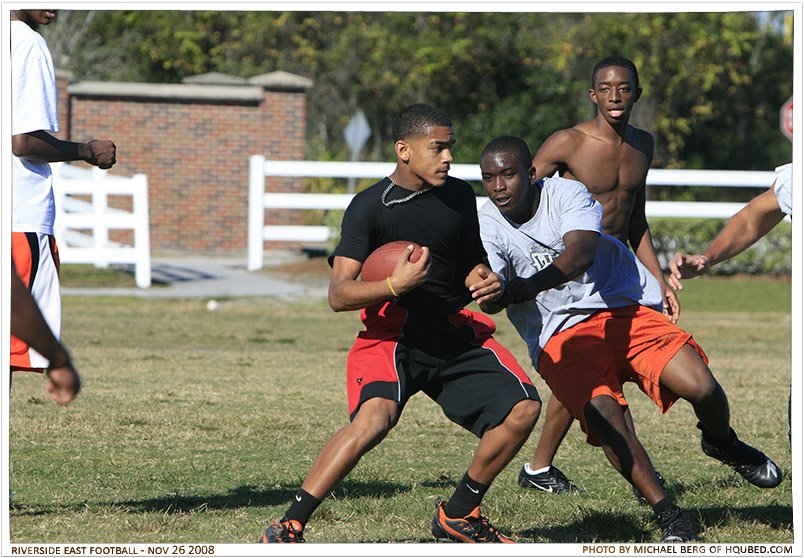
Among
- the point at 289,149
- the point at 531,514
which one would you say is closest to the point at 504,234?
the point at 531,514

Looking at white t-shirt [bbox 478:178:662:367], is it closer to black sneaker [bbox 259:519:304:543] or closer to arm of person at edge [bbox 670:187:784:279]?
arm of person at edge [bbox 670:187:784:279]

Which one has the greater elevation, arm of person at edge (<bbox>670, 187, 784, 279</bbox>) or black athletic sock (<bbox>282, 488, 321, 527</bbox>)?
arm of person at edge (<bbox>670, 187, 784, 279</bbox>)

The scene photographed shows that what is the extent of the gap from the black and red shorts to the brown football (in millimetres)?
286

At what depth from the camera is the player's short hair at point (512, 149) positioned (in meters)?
4.74

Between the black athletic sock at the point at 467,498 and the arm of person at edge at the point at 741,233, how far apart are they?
4.72 feet

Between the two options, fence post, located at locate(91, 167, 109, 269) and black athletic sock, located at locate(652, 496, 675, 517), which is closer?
black athletic sock, located at locate(652, 496, 675, 517)

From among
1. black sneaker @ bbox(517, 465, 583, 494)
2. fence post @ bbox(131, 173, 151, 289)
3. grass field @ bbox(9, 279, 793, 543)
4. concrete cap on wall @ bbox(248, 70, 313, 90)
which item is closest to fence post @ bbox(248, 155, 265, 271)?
fence post @ bbox(131, 173, 151, 289)

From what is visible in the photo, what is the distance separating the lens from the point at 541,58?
105 ft

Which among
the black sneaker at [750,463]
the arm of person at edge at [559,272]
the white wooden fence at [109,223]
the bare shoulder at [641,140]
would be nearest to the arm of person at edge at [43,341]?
the arm of person at edge at [559,272]

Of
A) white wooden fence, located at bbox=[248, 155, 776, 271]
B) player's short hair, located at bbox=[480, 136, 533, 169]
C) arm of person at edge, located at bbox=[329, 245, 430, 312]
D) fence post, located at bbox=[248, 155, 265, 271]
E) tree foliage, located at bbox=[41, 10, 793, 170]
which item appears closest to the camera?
arm of person at edge, located at bbox=[329, 245, 430, 312]

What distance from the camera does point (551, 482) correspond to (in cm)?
558

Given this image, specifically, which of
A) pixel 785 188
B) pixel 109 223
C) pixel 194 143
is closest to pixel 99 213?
pixel 109 223

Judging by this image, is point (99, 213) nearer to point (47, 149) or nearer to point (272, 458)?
point (272, 458)

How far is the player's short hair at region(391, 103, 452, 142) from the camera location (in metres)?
4.50
